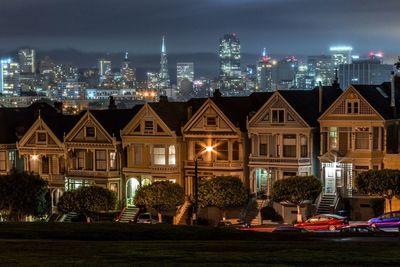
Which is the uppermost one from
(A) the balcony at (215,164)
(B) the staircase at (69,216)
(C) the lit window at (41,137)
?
(C) the lit window at (41,137)

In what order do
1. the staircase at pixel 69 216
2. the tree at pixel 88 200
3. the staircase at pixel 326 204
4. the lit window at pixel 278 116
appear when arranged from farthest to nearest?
the staircase at pixel 69 216 → the tree at pixel 88 200 → the lit window at pixel 278 116 → the staircase at pixel 326 204

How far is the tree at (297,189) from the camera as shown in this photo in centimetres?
6000

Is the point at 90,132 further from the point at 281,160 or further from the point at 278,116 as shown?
the point at 281,160

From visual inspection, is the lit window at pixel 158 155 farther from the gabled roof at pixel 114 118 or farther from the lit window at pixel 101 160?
the lit window at pixel 101 160

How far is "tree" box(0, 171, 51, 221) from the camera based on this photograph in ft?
215

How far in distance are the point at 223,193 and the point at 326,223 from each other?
9.97 meters

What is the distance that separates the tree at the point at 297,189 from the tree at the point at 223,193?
2825mm

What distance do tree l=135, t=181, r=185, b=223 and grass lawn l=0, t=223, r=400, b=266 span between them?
19.5 meters

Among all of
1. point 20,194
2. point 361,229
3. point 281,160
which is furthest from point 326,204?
point 20,194

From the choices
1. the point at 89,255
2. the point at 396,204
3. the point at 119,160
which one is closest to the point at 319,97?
the point at 396,204

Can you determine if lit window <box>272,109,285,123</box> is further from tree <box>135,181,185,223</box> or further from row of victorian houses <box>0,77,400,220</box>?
tree <box>135,181,185,223</box>

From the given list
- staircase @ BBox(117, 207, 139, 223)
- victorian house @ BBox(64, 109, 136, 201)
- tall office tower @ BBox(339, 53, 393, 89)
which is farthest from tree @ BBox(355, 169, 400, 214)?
tall office tower @ BBox(339, 53, 393, 89)

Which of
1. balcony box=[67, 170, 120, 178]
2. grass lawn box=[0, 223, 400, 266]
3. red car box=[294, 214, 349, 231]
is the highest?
balcony box=[67, 170, 120, 178]

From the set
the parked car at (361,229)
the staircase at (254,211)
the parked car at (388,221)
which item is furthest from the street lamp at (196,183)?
the parked car at (361,229)
